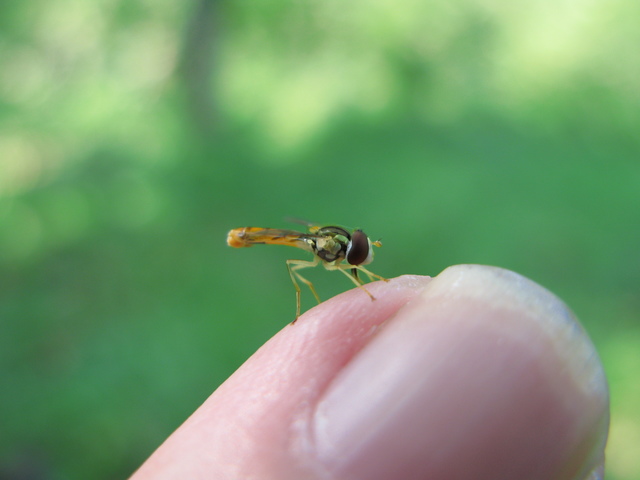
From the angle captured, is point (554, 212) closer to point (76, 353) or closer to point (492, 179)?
point (492, 179)

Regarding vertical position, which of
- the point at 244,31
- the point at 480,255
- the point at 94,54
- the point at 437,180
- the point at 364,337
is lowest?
the point at 480,255

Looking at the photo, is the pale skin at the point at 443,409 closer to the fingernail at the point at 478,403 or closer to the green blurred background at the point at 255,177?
the fingernail at the point at 478,403

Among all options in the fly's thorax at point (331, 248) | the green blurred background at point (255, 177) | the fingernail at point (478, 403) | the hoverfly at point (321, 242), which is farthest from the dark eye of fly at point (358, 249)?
the green blurred background at point (255, 177)

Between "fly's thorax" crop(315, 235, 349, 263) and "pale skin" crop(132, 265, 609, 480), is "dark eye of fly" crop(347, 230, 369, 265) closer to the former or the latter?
"fly's thorax" crop(315, 235, 349, 263)

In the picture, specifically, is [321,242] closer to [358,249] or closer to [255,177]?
[358,249]

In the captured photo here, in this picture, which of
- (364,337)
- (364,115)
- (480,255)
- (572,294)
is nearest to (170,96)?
(364,115)
